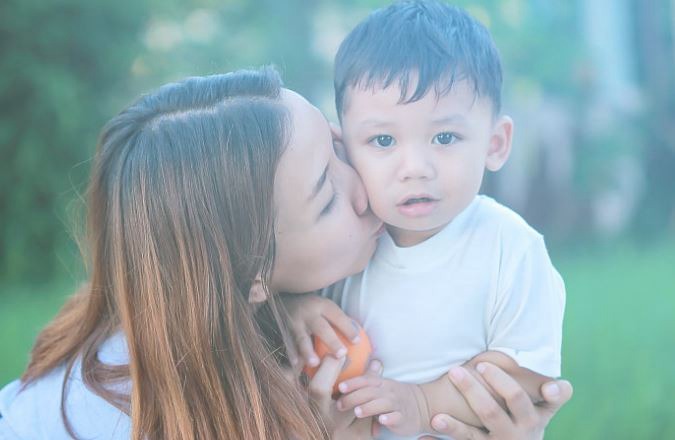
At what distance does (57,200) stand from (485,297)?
9.96 ft

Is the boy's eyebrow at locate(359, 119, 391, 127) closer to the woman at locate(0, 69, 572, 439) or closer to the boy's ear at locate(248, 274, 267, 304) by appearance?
the woman at locate(0, 69, 572, 439)

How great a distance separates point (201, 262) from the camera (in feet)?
4.68

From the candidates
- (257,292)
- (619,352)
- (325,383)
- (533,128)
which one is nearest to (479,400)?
(325,383)

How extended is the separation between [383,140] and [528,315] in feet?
1.23

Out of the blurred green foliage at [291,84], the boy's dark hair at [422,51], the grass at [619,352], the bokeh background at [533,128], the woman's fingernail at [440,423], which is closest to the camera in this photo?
the boy's dark hair at [422,51]

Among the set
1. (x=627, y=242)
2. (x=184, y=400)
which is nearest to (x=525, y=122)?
(x=627, y=242)

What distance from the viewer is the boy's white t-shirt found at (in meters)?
1.48

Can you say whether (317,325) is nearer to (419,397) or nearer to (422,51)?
(419,397)

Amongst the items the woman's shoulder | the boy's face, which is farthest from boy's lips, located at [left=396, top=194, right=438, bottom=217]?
the woman's shoulder

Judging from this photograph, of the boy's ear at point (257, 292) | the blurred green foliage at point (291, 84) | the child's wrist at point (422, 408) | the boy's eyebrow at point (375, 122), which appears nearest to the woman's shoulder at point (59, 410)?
the boy's ear at point (257, 292)

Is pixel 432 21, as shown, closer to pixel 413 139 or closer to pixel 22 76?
pixel 413 139

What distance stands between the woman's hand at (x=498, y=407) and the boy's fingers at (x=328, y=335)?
0.19 metres

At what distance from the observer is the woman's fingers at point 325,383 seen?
4.87 feet

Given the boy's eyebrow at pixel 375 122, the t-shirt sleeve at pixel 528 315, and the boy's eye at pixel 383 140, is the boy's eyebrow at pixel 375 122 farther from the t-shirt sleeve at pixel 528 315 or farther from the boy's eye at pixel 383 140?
the t-shirt sleeve at pixel 528 315
